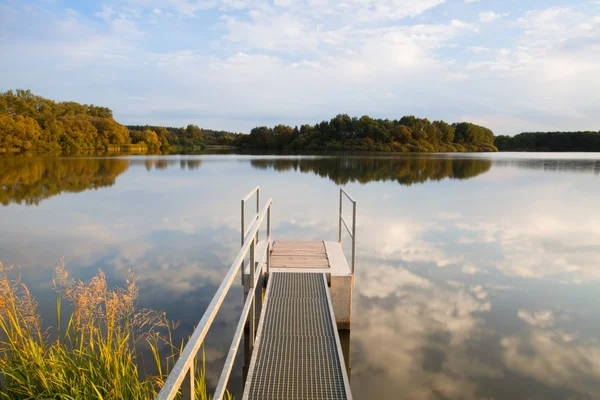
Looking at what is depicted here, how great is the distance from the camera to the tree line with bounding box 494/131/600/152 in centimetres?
7619

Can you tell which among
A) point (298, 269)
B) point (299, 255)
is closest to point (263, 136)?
point (299, 255)

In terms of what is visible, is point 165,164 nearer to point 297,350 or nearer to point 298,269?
point 298,269

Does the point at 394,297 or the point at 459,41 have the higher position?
the point at 459,41

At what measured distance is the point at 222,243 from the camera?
7469mm

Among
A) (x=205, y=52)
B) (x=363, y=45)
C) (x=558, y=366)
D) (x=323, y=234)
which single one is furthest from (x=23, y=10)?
(x=558, y=366)

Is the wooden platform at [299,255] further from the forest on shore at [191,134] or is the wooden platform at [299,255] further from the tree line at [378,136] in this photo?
the tree line at [378,136]

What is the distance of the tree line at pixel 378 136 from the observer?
221ft

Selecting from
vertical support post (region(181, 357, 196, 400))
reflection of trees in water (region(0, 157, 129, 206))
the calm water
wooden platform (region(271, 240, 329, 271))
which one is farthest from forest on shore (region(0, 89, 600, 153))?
vertical support post (region(181, 357, 196, 400))

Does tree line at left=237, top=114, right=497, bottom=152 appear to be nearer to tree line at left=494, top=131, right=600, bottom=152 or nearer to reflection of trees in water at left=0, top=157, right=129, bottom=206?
tree line at left=494, top=131, right=600, bottom=152

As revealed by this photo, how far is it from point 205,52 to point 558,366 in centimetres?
2212

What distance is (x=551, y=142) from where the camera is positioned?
81.3 m

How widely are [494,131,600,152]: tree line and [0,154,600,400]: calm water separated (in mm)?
75183

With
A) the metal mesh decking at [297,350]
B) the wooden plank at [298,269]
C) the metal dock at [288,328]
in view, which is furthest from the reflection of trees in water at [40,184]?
the metal mesh decking at [297,350]

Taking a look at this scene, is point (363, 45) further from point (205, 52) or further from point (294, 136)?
point (294, 136)
